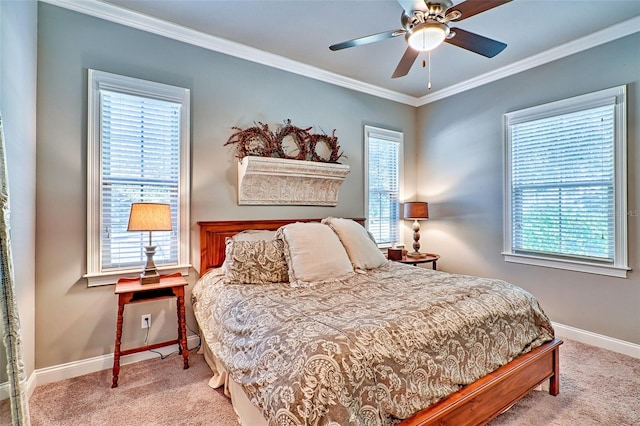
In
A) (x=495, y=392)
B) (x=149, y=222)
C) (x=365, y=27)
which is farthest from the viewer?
(x=365, y=27)

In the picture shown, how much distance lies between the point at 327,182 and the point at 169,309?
6.79 ft

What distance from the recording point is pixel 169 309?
2814 millimetres

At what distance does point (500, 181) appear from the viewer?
3.69 metres

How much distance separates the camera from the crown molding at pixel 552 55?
2776 mm

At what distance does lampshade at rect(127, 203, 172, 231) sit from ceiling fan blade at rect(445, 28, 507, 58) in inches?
94.9

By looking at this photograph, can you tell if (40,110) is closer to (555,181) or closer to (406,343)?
(406,343)

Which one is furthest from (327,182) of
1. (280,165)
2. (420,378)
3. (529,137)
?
(420,378)

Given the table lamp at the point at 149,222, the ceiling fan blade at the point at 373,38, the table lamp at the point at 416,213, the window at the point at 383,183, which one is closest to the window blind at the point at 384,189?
the window at the point at 383,183

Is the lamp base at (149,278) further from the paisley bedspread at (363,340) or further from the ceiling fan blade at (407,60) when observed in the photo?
the ceiling fan blade at (407,60)

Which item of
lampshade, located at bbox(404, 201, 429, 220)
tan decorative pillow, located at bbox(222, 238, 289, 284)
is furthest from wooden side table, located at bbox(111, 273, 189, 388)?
lampshade, located at bbox(404, 201, 429, 220)

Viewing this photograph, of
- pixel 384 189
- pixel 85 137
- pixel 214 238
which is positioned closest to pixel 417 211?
pixel 384 189

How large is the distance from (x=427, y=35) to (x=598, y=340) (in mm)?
3161

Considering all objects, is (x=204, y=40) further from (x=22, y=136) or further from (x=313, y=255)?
(x=313, y=255)

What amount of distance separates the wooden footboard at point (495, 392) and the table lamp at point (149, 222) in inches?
80.1
